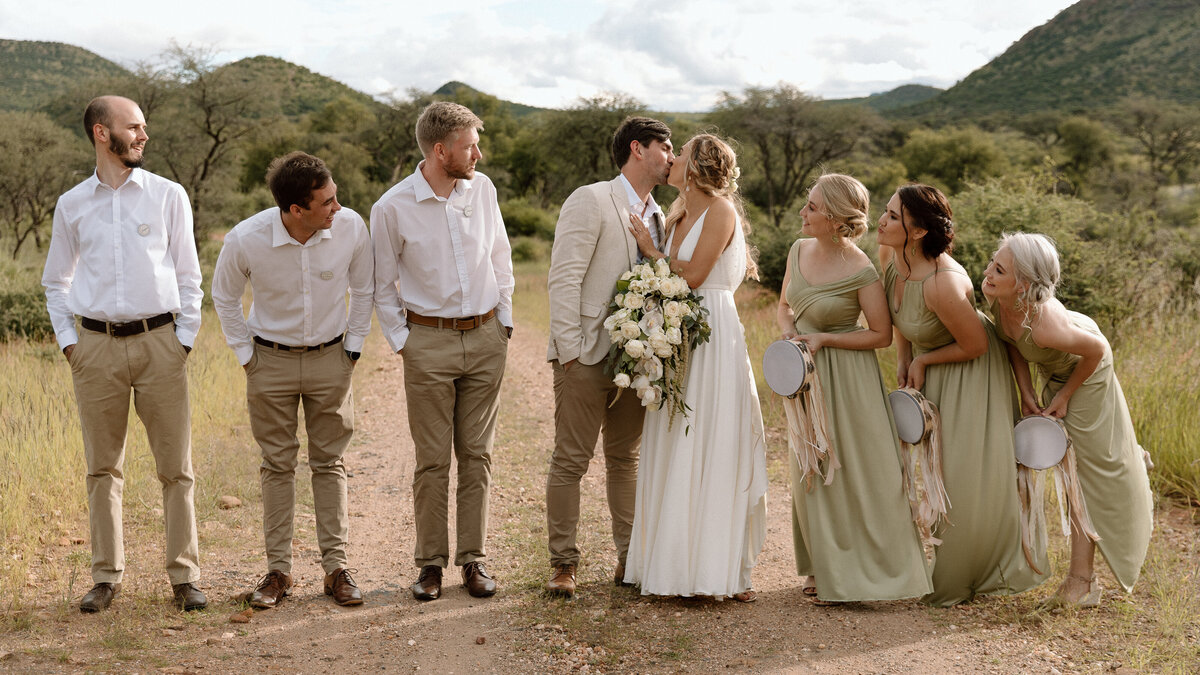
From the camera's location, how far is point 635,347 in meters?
4.00

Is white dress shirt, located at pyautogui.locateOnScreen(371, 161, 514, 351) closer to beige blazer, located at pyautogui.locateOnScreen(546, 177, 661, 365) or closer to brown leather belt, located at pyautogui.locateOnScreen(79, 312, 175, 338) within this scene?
beige blazer, located at pyautogui.locateOnScreen(546, 177, 661, 365)

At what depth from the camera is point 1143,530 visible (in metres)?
4.34

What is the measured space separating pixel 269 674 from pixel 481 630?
0.89 m

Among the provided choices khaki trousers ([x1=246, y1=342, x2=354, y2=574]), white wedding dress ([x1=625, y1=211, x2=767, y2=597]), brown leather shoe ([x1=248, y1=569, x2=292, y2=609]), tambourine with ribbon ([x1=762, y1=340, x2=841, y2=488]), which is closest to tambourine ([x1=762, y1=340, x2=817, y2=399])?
tambourine with ribbon ([x1=762, y1=340, x2=841, y2=488])

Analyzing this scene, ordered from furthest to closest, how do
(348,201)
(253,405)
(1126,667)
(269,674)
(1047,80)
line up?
(1047,80)
(348,201)
(253,405)
(1126,667)
(269,674)

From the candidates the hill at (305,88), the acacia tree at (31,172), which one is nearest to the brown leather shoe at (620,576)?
the acacia tree at (31,172)

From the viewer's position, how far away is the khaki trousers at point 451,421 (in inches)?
169

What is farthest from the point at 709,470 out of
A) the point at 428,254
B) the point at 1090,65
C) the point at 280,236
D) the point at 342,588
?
the point at 1090,65

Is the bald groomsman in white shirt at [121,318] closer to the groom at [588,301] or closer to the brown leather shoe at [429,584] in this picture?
the brown leather shoe at [429,584]

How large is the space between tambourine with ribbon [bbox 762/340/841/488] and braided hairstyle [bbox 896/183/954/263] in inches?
28.0

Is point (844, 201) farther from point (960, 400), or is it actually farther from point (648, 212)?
point (960, 400)

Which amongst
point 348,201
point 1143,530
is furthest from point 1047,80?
point 1143,530

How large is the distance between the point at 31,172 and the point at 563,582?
2159cm

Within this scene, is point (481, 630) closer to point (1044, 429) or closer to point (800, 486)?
point (800, 486)
